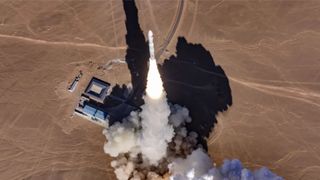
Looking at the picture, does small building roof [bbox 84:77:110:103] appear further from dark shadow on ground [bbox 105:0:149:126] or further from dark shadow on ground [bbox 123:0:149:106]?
dark shadow on ground [bbox 123:0:149:106]

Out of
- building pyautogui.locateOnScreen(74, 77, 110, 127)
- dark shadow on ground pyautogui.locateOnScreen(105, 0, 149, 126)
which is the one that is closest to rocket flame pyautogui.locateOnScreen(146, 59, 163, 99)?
dark shadow on ground pyautogui.locateOnScreen(105, 0, 149, 126)

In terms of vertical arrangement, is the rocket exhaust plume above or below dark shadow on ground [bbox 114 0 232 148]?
below

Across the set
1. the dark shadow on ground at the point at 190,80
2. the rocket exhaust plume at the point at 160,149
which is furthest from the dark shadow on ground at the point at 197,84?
the rocket exhaust plume at the point at 160,149

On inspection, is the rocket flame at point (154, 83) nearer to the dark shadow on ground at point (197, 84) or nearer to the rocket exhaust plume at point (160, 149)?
the rocket exhaust plume at point (160, 149)

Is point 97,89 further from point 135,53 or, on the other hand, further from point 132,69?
point 135,53

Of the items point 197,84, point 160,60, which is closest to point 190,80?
point 197,84

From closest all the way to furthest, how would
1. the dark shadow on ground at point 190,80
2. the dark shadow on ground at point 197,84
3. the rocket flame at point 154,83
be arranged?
the rocket flame at point 154,83 → the dark shadow on ground at point 197,84 → the dark shadow on ground at point 190,80

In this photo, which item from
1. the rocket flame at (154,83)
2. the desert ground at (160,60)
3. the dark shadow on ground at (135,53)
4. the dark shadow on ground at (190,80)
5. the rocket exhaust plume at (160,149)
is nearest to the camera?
the rocket flame at (154,83)
